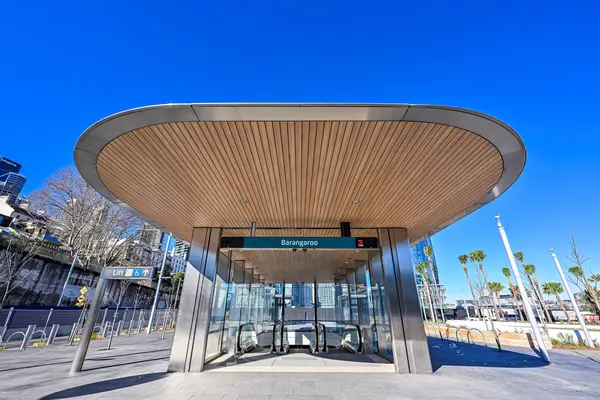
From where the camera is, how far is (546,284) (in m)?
42.9

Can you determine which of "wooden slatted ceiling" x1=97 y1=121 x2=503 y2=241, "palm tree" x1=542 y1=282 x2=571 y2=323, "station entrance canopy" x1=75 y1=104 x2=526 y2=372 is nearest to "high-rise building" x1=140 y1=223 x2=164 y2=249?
"station entrance canopy" x1=75 y1=104 x2=526 y2=372

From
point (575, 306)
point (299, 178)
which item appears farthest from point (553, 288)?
point (299, 178)

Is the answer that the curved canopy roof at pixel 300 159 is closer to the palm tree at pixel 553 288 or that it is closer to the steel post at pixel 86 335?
the steel post at pixel 86 335

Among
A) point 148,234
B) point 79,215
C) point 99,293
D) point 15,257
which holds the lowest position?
point 99,293

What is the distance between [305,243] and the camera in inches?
278

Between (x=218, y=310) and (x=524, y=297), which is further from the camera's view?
(x=524, y=297)

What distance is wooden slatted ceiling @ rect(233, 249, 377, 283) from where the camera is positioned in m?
10.4

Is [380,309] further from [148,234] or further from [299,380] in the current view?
[148,234]

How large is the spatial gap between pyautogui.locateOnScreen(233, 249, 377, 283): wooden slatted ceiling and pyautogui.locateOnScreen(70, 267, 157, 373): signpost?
317 centimetres

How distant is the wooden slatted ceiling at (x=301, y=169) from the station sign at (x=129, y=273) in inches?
57.8

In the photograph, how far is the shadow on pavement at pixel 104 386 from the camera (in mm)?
4799

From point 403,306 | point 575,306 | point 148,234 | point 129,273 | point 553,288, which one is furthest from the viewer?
point 148,234

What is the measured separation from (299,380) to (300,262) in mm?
6631

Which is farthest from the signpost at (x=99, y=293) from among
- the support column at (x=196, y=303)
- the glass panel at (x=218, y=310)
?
the glass panel at (x=218, y=310)
